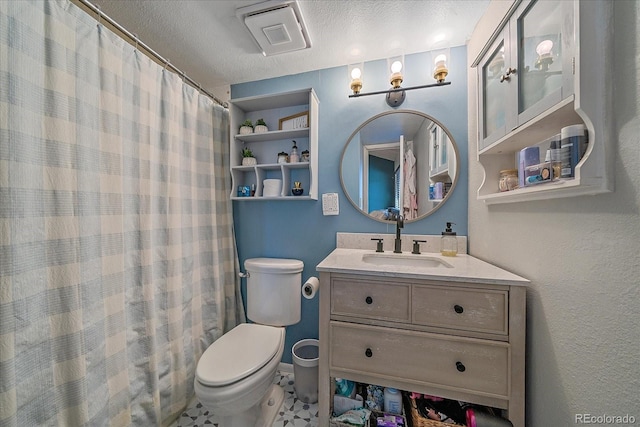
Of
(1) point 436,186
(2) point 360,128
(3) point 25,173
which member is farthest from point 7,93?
(1) point 436,186

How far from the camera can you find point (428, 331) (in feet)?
2.89

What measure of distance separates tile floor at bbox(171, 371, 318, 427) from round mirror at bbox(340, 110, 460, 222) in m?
1.24

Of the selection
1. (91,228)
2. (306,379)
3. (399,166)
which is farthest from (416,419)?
(91,228)

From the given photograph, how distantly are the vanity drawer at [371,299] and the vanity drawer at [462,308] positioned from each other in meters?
0.05

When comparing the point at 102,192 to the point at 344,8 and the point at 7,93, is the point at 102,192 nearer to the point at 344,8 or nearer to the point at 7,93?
the point at 7,93

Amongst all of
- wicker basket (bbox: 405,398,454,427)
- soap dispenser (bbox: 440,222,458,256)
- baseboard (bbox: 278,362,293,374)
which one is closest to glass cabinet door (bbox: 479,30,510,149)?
soap dispenser (bbox: 440,222,458,256)

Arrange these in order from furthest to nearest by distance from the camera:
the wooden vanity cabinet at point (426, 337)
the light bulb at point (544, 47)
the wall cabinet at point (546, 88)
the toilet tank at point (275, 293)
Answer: the toilet tank at point (275, 293), the wooden vanity cabinet at point (426, 337), the light bulb at point (544, 47), the wall cabinet at point (546, 88)

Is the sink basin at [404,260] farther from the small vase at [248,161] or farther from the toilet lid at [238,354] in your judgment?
the small vase at [248,161]

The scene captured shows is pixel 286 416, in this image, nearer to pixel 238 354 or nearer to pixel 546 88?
pixel 238 354

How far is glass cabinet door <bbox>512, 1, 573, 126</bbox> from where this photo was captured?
0.58 meters

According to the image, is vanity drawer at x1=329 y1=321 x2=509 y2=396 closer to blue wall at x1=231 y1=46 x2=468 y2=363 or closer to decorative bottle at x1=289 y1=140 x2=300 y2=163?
blue wall at x1=231 y1=46 x2=468 y2=363

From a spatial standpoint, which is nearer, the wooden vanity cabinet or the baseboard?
the wooden vanity cabinet

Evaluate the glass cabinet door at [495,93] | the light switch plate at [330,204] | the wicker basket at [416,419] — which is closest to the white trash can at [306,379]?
the wicker basket at [416,419]

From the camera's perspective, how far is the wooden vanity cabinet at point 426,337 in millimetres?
797
